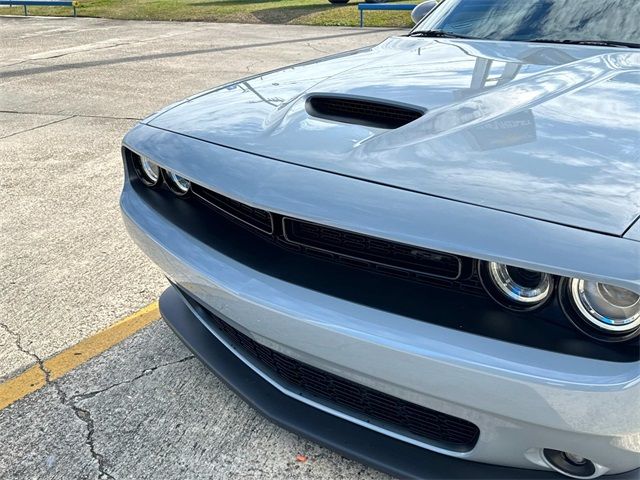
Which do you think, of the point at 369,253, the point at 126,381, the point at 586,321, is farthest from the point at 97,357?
the point at 586,321

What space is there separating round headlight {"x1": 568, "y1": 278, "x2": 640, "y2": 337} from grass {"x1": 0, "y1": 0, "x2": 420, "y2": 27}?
1534 centimetres

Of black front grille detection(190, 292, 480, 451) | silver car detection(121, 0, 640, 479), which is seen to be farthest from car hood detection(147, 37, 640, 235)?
black front grille detection(190, 292, 480, 451)

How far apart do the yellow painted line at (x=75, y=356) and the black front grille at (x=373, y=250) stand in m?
1.32

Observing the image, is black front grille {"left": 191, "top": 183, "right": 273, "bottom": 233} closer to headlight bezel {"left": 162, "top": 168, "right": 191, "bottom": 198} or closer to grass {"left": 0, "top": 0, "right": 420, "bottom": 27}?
headlight bezel {"left": 162, "top": 168, "right": 191, "bottom": 198}

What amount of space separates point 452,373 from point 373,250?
1.31ft

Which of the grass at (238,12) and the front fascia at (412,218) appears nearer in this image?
the front fascia at (412,218)

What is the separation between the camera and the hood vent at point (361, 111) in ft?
6.02

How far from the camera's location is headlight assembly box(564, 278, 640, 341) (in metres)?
1.25

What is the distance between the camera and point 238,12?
18.6m

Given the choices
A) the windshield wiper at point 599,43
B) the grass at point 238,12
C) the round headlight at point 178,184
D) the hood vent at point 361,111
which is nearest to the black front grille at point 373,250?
the hood vent at point 361,111

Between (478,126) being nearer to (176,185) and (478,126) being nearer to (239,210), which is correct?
(239,210)

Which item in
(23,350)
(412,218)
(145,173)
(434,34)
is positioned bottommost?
(23,350)

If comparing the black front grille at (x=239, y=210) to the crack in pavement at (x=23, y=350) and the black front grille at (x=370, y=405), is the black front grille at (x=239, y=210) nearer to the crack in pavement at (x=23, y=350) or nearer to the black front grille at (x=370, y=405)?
the black front grille at (x=370, y=405)

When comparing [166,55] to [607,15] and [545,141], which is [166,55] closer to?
[607,15]
